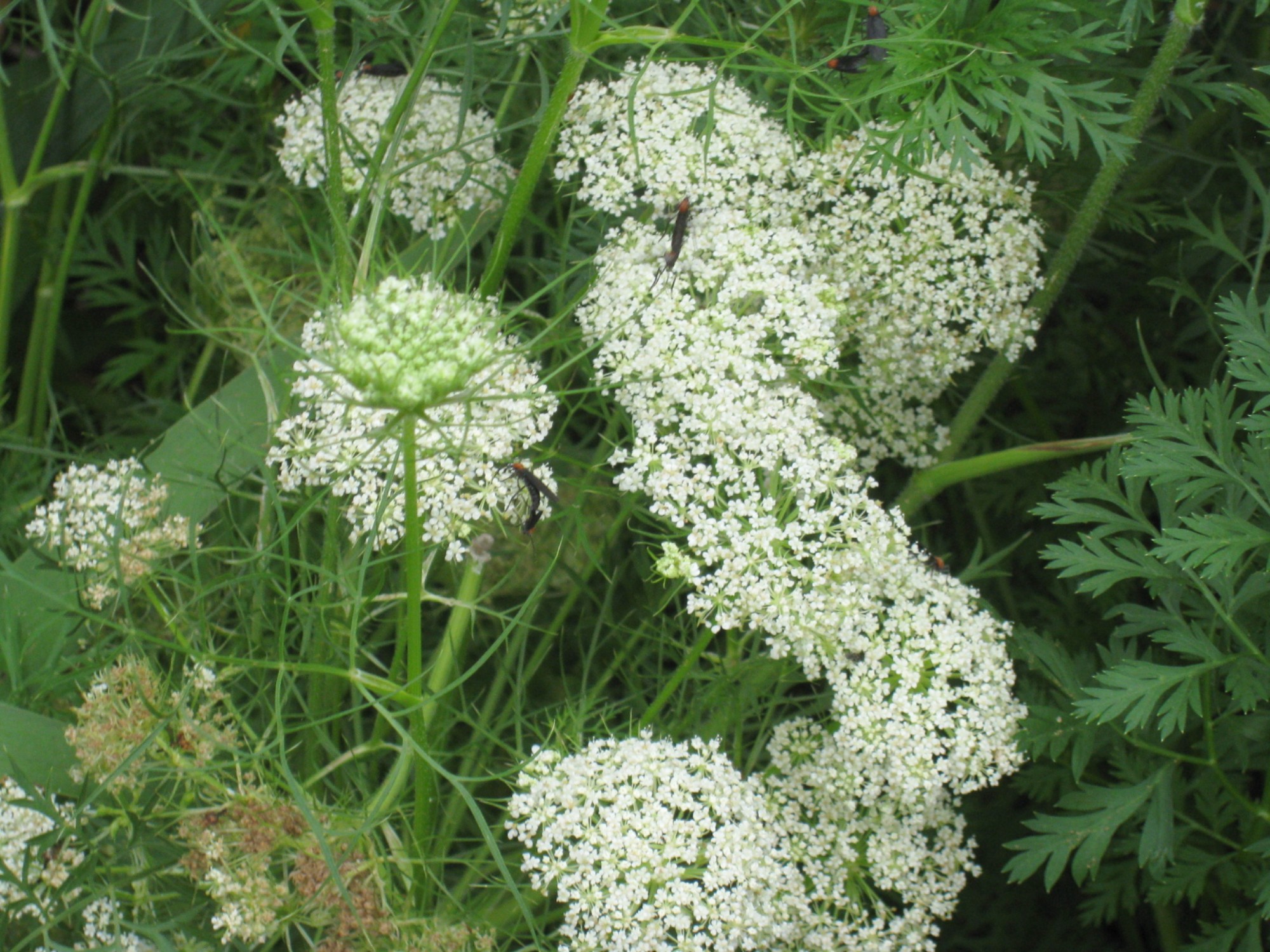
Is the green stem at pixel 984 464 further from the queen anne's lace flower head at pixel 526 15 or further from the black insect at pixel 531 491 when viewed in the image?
the queen anne's lace flower head at pixel 526 15

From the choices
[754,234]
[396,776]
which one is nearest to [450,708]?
[396,776]

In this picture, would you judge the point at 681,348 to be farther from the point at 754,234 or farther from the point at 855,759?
the point at 855,759

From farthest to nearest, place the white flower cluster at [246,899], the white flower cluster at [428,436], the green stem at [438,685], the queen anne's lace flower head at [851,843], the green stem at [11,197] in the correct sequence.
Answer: the green stem at [11,197], the queen anne's lace flower head at [851,843], the green stem at [438,685], the white flower cluster at [246,899], the white flower cluster at [428,436]

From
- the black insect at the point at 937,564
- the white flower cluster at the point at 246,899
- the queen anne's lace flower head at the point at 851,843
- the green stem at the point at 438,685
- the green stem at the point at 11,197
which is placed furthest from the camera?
the green stem at the point at 11,197

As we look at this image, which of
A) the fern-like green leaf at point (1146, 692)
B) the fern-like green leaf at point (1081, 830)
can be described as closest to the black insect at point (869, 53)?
the fern-like green leaf at point (1146, 692)

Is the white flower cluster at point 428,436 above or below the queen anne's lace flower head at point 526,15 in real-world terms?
below

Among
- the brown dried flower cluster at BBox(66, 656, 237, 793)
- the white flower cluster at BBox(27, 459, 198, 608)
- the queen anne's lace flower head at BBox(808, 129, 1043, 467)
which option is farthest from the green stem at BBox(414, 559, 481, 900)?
the queen anne's lace flower head at BBox(808, 129, 1043, 467)
